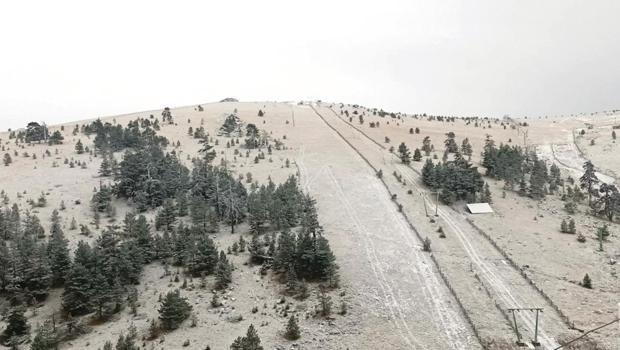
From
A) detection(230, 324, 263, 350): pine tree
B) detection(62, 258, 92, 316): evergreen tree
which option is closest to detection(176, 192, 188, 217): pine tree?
detection(62, 258, 92, 316): evergreen tree

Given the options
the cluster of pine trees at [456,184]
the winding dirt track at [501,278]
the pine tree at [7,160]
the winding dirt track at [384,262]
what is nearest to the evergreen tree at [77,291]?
the winding dirt track at [384,262]

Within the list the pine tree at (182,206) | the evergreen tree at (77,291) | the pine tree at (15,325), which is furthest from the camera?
the pine tree at (182,206)

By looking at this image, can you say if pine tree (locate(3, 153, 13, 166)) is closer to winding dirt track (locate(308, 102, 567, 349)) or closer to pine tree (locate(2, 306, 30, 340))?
pine tree (locate(2, 306, 30, 340))

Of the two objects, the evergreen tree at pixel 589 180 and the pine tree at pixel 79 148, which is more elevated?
the pine tree at pixel 79 148

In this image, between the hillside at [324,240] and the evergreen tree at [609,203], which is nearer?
the hillside at [324,240]

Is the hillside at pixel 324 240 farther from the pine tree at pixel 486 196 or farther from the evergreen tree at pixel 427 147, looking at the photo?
the evergreen tree at pixel 427 147

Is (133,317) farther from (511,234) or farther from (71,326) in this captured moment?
(511,234)

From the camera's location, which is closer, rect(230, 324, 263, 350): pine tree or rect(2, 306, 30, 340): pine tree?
rect(230, 324, 263, 350): pine tree

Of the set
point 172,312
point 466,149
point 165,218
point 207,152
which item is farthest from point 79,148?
point 466,149
